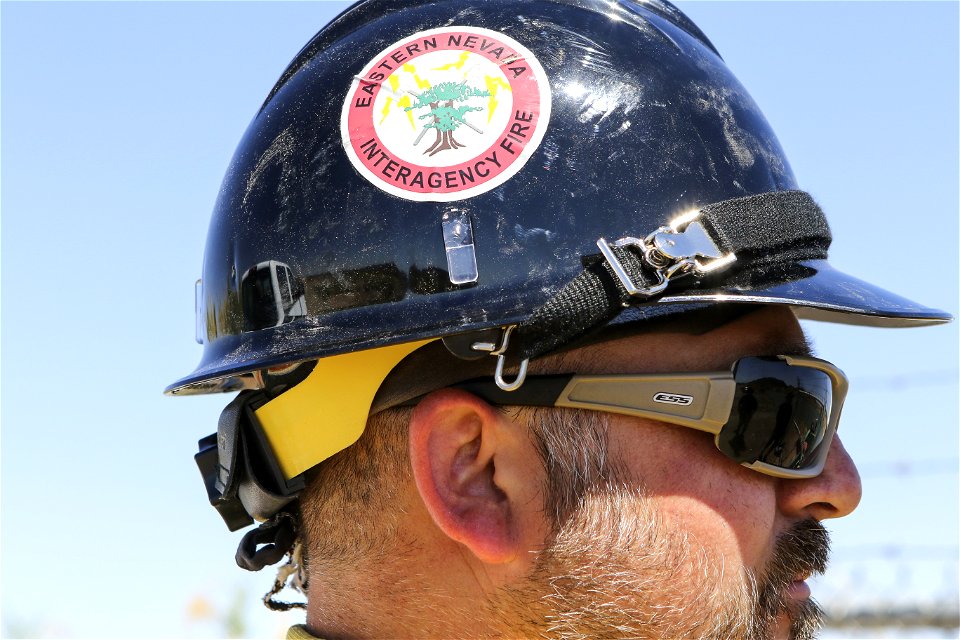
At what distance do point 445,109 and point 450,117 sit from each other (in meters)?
0.03

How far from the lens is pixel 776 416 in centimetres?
294

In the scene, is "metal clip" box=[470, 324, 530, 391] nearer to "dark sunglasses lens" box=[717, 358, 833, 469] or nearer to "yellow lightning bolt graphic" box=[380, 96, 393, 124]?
"dark sunglasses lens" box=[717, 358, 833, 469]

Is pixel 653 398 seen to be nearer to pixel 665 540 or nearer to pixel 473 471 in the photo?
pixel 665 540

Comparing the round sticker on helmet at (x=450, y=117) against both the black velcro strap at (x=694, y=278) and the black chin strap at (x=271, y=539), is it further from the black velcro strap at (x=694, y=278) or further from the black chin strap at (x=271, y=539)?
the black chin strap at (x=271, y=539)

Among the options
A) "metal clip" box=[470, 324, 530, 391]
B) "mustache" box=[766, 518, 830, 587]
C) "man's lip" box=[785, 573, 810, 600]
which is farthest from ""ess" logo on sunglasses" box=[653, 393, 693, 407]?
"man's lip" box=[785, 573, 810, 600]

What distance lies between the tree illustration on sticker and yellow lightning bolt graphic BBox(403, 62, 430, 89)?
0.07 feet

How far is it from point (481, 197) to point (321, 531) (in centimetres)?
110

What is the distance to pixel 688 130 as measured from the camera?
3121mm

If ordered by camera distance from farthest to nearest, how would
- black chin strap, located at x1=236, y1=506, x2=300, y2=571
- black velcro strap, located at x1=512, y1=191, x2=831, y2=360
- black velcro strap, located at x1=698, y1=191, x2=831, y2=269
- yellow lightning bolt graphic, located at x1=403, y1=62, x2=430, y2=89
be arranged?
black chin strap, located at x1=236, y1=506, x2=300, y2=571 < yellow lightning bolt graphic, located at x1=403, y1=62, x2=430, y2=89 < black velcro strap, located at x1=698, y1=191, x2=831, y2=269 < black velcro strap, located at x1=512, y1=191, x2=831, y2=360

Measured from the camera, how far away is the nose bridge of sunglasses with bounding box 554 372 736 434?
2873 mm

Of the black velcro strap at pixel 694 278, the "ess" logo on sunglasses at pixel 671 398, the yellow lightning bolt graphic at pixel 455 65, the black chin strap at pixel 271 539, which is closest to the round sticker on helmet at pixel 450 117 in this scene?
the yellow lightning bolt graphic at pixel 455 65

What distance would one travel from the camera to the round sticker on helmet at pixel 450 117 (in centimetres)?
298

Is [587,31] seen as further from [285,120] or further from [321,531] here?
[321,531]

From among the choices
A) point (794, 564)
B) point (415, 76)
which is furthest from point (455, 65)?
point (794, 564)
